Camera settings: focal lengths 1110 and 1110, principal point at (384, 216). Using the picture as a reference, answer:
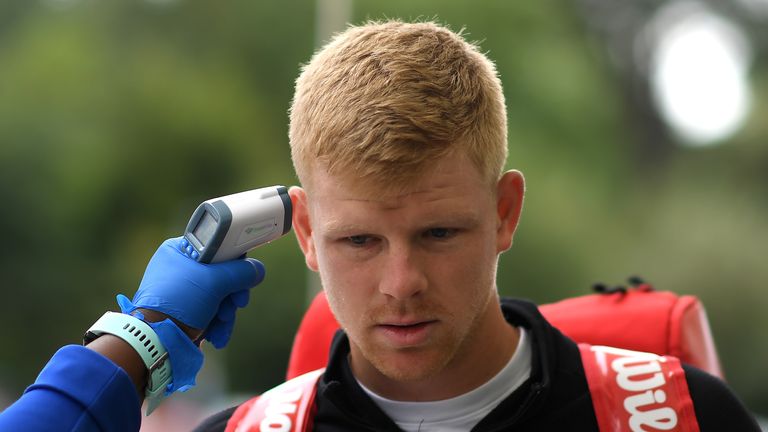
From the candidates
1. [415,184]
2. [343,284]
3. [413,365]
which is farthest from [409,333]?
[415,184]

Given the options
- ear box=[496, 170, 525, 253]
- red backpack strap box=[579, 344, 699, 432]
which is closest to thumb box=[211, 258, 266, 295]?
ear box=[496, 170, 525, 253]

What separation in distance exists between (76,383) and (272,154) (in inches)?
932

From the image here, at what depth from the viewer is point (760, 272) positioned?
18953mm

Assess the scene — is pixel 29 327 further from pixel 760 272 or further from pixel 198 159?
pixel 760 272

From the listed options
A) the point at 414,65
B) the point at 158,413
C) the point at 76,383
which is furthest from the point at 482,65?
the point at 158,413

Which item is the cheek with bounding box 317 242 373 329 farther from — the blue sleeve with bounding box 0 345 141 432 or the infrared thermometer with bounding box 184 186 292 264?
the blue sleeve with bounding box 0 345 141 432

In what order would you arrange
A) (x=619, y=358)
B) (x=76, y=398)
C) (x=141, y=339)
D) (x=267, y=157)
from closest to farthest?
1. (x=76, y=398)
2. (x=141, y=339)
3. (x=619, y=358)
4. (x=267, y=157)

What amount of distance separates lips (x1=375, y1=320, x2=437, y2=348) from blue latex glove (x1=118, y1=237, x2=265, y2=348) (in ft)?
1.06

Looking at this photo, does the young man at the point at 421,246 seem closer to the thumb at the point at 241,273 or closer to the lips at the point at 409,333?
the lips at the point at 409,333

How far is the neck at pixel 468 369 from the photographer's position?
234cm

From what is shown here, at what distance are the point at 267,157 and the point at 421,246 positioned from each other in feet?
77.0

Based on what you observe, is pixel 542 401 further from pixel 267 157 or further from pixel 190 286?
pixel 267 157

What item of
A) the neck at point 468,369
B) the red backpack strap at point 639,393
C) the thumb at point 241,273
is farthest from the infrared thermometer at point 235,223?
the red backpack strap at point 639,393

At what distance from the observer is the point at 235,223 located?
221 cm
